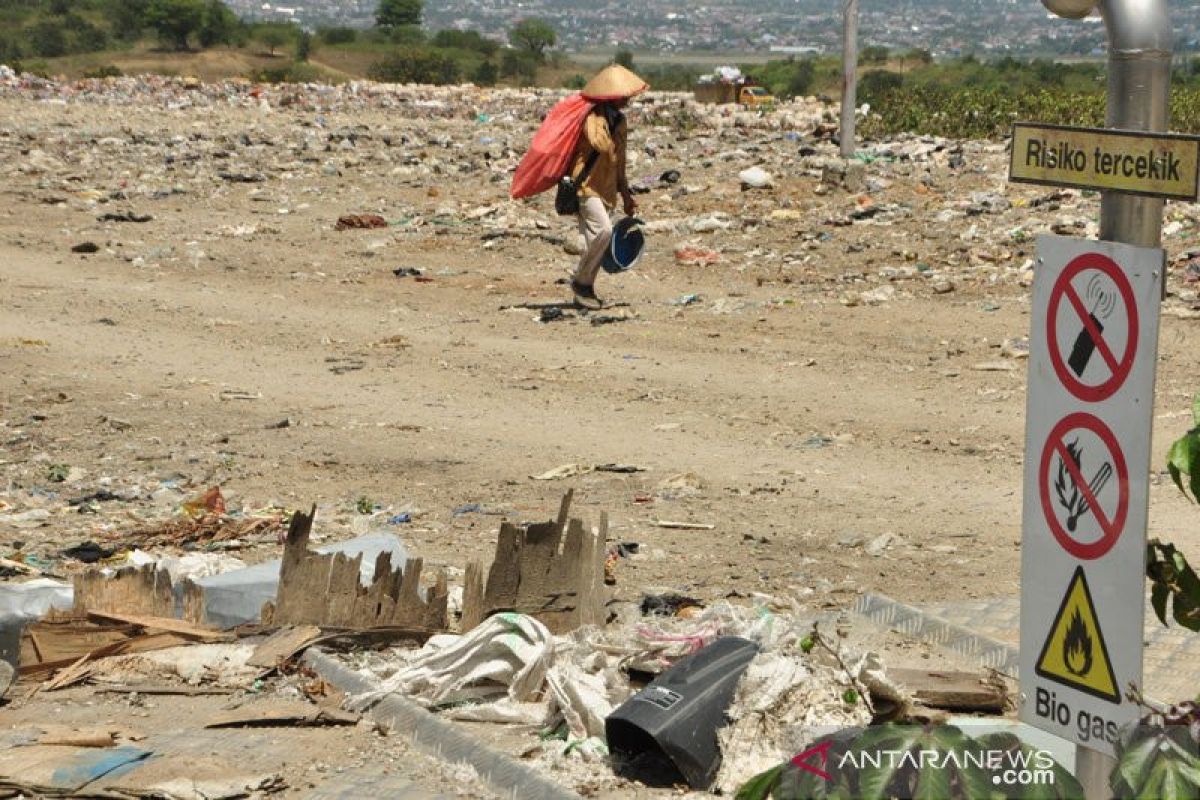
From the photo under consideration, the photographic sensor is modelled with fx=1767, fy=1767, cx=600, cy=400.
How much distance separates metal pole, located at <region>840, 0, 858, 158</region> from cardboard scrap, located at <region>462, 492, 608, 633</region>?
12.5 meters

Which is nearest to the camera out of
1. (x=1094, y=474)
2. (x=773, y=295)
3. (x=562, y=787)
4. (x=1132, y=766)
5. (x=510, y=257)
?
(x=1132, y=766)

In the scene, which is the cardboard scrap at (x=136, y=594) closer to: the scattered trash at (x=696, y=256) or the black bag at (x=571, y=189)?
the black bag at (x=571, y=189)

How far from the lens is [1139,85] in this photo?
308cm

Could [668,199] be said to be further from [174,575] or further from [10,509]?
[174,575]

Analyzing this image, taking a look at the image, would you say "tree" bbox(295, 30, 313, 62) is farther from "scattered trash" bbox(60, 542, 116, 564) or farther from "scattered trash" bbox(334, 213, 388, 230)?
"scattered trash" bbox(60, 542, 116, 564)

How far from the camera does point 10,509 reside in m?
7.44

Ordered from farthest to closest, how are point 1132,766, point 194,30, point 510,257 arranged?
point 194,30
point 510,257
point 1132,766

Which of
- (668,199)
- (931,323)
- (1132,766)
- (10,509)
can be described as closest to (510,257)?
(668,199)

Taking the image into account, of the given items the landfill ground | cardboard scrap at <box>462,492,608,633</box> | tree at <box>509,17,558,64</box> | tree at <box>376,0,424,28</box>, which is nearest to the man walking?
the landfill ground

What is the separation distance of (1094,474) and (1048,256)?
0.41 m

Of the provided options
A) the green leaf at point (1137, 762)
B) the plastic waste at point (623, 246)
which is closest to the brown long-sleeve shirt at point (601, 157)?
the plastic waste at point (623, 246)

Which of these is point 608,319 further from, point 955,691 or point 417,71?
point 417,71

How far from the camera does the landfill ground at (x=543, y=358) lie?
700 cm

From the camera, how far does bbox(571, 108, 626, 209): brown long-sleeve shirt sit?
37.3 ft
